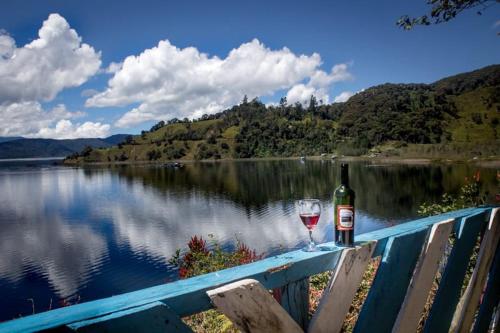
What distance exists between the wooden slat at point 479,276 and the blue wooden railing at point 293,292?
7 centimetres

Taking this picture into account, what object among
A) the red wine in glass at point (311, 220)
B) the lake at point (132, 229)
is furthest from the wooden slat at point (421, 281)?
the lake at point (132, 229)

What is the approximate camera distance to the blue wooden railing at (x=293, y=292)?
96 centimetres

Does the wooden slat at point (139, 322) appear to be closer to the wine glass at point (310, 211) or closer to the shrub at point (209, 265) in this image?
the wine glass at point (310, 211)

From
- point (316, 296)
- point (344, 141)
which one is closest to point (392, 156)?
point (344, 141)

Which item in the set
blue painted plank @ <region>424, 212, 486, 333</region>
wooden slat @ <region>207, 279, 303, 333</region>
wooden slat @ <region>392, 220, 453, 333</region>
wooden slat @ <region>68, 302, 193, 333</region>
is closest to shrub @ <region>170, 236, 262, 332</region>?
blue painted plank @ <region>424, 212, 486, 333</region>

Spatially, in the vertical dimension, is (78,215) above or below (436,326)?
below

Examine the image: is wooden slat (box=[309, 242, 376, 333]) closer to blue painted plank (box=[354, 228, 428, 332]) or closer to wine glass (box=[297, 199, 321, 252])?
blue painted plank (box=[354, 228, 428, 332])

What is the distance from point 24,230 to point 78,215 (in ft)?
25.5

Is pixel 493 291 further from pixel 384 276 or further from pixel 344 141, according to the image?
pixel 344 141

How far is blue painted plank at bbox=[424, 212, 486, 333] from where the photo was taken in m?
2.29

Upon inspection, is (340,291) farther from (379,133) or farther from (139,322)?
(379,133)

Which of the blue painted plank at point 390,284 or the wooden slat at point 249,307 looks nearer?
the wooden slat at point 249,307

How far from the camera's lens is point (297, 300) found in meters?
1.42

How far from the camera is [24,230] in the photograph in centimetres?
3309
